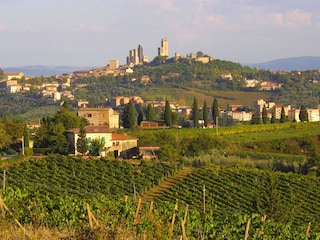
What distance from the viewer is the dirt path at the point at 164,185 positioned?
23.5 metres

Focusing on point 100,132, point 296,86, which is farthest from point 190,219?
point 296,86

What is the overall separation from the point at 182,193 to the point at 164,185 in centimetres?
262

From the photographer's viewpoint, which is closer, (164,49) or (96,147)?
(96,147)

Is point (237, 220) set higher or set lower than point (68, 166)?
higher

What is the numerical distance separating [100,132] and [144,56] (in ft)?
508

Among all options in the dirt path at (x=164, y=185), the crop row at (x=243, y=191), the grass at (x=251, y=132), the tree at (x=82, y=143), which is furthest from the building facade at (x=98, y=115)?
the crop row at (x=243, y=191)

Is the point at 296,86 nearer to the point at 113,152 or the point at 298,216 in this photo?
the point at 113,152

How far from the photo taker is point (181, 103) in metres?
107

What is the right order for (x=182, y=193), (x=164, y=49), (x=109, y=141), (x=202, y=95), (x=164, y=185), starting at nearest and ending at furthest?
1. (x=182, y=193)
2. (x=164, y=185)
3. (x=109, y=141)
4. (x=202, y=95)
5. (x=164, y=49)

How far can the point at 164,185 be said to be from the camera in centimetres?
2594

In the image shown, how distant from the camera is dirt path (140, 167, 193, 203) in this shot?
23.5m

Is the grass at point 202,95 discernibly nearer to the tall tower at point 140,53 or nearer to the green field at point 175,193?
the green field at point 175,193

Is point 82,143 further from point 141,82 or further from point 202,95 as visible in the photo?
point 141,82

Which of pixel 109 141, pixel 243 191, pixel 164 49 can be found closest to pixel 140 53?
pixel 164 49
